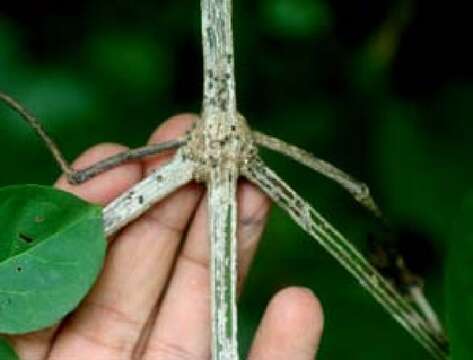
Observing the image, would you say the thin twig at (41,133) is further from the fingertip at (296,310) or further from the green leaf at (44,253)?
the fingertip at (296,310)

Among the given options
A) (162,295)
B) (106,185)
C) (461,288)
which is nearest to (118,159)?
(106,185)

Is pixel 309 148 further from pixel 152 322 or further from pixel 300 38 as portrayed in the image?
pixel 152 322

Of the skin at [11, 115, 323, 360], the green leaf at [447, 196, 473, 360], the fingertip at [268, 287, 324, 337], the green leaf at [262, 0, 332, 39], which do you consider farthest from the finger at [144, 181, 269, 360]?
the green leaf at [262, 0, 332, 39]

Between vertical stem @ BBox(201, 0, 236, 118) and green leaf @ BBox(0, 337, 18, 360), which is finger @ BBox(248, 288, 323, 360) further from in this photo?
green leaf @ BBox(0, 337, 18, 360)

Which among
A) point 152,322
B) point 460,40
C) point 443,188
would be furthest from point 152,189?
point 460,40

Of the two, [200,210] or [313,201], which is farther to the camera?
[313,201]

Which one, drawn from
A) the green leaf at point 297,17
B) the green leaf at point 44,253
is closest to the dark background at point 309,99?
the green leaf at point 297,17

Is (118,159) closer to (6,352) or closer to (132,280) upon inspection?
(132,280)
